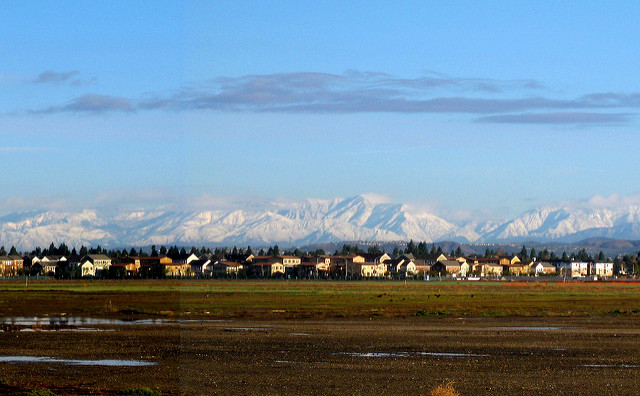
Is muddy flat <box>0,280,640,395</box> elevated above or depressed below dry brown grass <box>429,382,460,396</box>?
below

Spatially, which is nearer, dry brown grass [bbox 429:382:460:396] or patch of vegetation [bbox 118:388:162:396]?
dry brown grass [bbox 429:382:460:396]

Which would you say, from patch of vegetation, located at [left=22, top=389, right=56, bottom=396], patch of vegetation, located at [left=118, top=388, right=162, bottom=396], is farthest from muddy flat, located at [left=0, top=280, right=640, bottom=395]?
patch of vegetation, located at [left=22, top=389, right=56, bottom=396]

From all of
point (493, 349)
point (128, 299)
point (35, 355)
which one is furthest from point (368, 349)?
point (128, 299)

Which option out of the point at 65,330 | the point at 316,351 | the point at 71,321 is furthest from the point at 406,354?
the point at 71,321

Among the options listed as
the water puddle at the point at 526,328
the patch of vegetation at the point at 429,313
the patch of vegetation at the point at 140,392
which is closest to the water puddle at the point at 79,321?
the patch of vegetation at the point at 429,313

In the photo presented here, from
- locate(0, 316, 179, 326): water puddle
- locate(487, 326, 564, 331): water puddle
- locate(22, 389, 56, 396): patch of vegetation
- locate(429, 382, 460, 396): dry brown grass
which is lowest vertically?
locate(0, 316, 179, 326): water puddle

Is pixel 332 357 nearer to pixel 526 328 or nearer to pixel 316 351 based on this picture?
pixel 316 351

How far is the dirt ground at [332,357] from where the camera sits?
97.0ft

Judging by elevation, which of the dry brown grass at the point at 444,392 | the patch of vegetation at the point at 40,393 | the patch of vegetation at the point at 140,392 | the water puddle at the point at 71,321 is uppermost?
the dry brown grass at the point at 444,392

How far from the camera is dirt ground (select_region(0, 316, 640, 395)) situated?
29562mm

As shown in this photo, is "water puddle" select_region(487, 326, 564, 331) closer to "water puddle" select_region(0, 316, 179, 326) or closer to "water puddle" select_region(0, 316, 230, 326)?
"water puddle" select_region(0, 316, 230, 326)

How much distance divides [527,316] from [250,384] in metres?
39.8

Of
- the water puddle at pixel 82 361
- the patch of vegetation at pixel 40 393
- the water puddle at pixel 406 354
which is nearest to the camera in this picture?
the patch of vegetation at pixel 40 393

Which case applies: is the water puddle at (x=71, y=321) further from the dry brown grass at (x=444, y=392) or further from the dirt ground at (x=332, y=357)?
the dry brown grass at (x=444, y=392)
